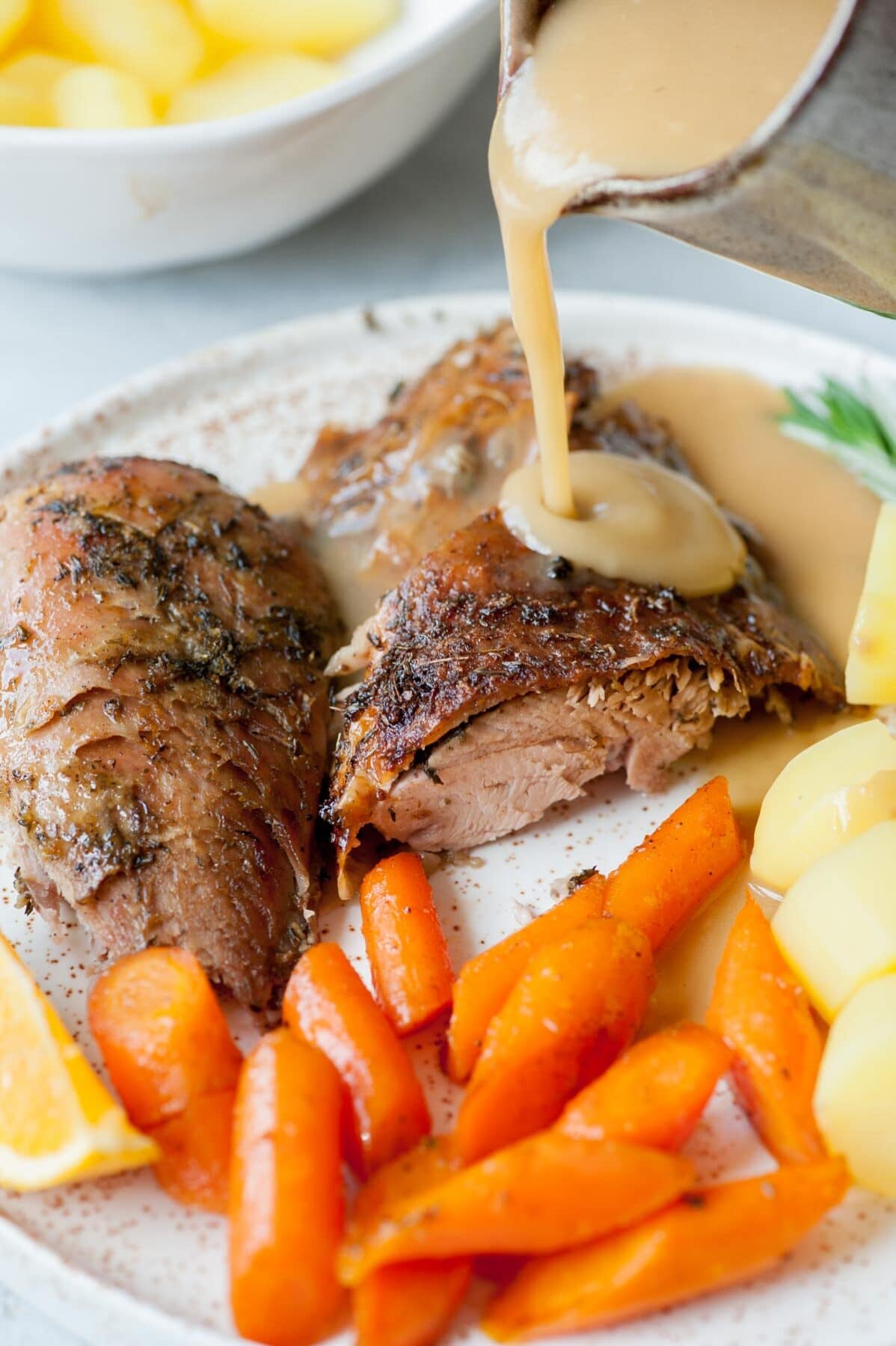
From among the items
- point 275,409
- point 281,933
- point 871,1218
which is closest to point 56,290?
point 275,409

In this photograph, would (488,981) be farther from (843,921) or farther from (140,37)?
(140,37)

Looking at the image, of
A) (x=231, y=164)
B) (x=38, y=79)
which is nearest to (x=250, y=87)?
(x=231, y=164)

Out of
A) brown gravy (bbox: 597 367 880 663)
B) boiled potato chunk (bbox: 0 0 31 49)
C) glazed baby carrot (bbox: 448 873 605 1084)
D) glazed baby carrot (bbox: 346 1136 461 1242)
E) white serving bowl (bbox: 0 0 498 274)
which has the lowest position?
brown gravy (bbox: 597 367 880 663)

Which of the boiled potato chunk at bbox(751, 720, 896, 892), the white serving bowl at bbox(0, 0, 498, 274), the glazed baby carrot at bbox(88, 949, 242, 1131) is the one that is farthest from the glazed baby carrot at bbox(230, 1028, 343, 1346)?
the white serving bowl at bbox(0, 0, 498, 274)

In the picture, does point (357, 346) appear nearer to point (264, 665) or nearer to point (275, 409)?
point (275, 409)

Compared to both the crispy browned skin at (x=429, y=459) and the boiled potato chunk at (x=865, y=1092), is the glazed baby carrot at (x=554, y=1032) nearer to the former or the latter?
the boiled potato chunk at (x=865, y=1092)

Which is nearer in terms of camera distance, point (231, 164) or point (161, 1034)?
point (161, 1034)

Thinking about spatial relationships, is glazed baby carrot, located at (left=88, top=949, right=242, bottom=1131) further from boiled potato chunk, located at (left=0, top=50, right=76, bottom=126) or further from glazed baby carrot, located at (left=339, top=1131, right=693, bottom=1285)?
boiled potato chunk, located at (left=0, top=50, right=76, bottom=126)
